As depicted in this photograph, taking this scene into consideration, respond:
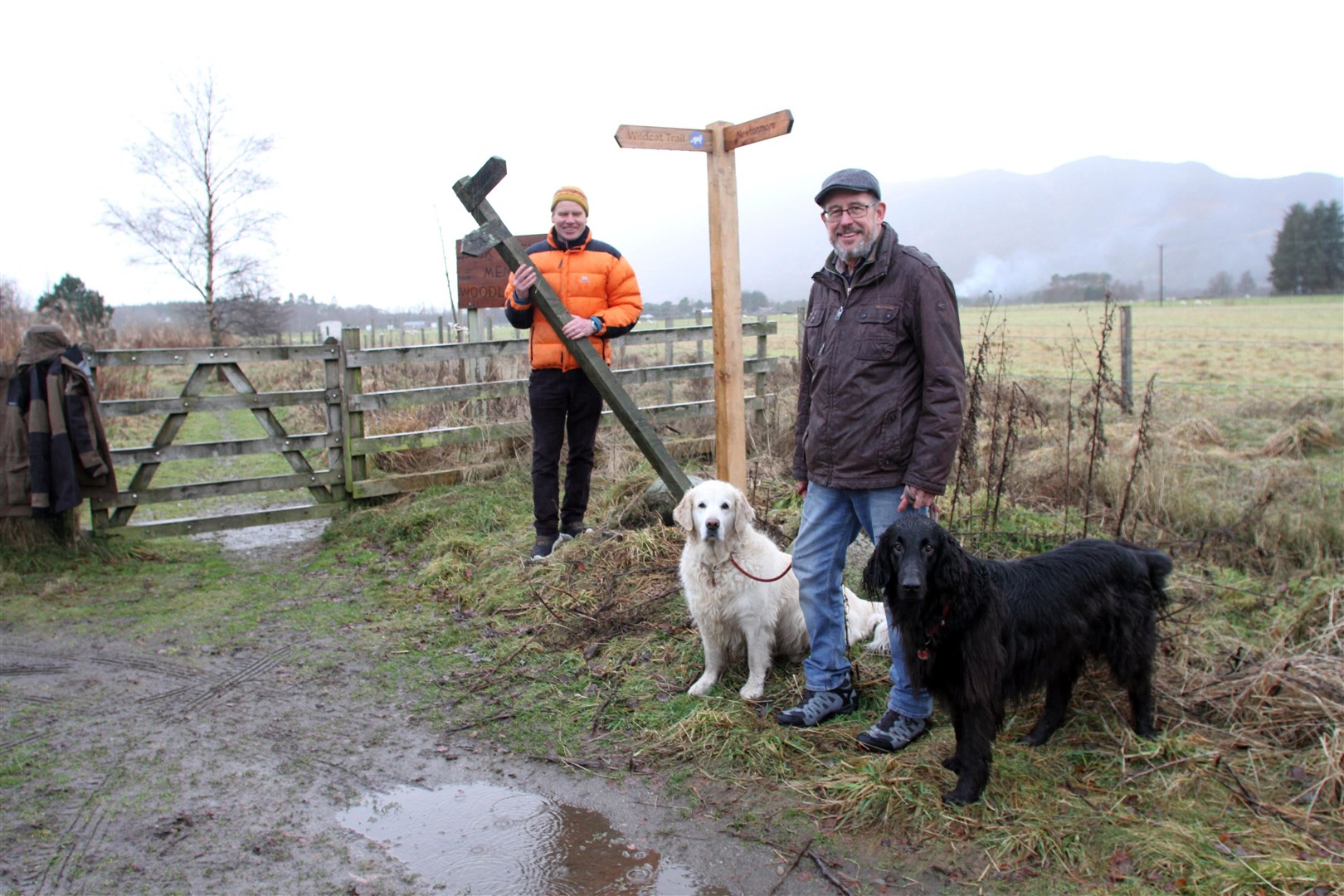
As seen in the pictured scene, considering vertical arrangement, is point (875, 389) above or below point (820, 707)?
above

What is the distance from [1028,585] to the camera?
3346 mm

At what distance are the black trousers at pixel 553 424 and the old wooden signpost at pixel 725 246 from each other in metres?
1.44

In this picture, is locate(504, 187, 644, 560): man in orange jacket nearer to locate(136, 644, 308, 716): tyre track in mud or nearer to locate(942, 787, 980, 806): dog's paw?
locate(136, 644, 308, 716): tyre track in mud

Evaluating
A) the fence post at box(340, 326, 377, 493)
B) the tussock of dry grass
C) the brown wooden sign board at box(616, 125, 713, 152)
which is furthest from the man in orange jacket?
the tussock of dry grass

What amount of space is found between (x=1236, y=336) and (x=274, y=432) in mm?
36484

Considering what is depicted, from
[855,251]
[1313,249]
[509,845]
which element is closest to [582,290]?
[855,251]

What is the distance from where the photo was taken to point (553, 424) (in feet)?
20.7

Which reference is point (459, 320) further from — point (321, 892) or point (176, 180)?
point (176, 180)

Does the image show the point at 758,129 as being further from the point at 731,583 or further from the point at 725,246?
the point at 731,583

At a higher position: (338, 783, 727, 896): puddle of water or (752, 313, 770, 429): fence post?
(752, 313, 770, 429): fence post

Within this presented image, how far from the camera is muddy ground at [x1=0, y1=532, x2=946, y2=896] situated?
9.16 ft

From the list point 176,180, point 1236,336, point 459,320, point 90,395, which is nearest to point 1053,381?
point 459,320

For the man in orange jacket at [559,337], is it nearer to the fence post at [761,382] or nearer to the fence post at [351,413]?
the fence post at [351,413]

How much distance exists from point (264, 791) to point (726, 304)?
3259 millimetres
